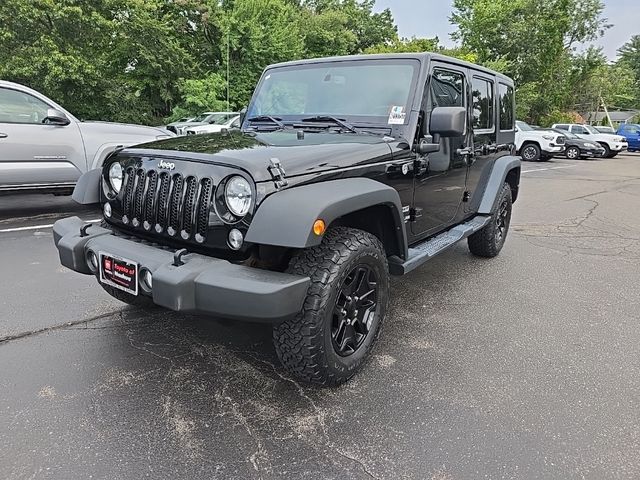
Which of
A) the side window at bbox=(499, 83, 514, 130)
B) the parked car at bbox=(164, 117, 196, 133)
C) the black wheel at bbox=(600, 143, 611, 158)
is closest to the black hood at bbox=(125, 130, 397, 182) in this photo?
the side window at bbox=(499, 83, 514, 130)

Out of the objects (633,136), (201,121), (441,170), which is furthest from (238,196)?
(633,136)

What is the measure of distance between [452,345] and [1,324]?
3064 mm

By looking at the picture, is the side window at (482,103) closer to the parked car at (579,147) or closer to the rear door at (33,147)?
the rear door at (33,147)

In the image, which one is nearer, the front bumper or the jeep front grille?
the front bumper

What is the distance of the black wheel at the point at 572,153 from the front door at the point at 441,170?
802 inches

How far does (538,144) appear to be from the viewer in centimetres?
1983

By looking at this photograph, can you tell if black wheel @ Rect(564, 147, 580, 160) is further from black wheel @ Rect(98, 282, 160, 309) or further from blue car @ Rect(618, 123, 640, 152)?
black wheel @ Rect(98, 282, 160, 309)

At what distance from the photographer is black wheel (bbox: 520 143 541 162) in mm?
20016

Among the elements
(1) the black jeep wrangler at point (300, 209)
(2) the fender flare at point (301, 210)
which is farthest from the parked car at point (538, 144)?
(2) the fender flare at point (301, 210)

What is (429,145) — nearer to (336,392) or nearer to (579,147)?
(336,392)

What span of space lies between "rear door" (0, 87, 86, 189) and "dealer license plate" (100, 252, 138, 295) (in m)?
4.52

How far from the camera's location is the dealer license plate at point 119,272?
241cm

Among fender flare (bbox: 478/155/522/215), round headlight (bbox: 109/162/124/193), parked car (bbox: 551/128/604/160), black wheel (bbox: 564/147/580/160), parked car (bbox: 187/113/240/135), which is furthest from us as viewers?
black wheel (bbox: 564/147/580/160)

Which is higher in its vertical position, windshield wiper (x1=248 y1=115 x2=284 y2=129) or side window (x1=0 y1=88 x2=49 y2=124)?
windshield wiper (x1=248 y1=115 x2=284 y2=129)
